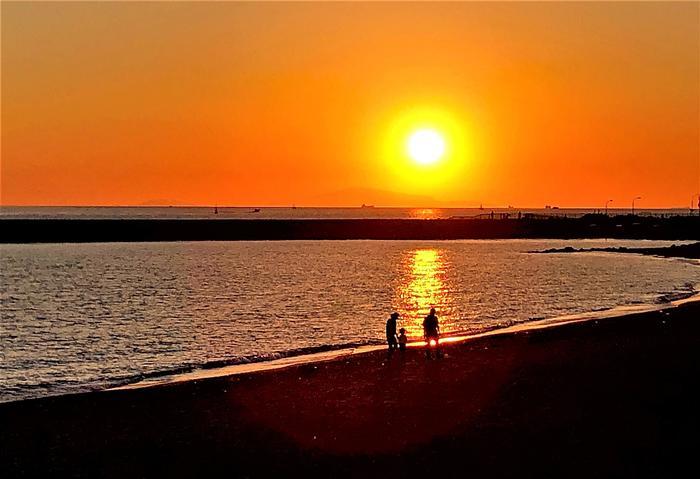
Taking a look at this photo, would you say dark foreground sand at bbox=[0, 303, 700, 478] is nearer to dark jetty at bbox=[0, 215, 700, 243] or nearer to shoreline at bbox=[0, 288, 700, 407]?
shoreline at bbox=[0, 288, 700, 407]

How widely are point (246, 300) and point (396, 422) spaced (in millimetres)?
37361

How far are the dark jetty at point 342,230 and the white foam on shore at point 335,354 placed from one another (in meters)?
108

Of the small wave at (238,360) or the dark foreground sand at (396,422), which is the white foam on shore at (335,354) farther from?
the dark foreground sand at (396,422)

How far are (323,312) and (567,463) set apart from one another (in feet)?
109

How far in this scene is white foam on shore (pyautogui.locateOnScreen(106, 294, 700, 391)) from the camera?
27.7 metres

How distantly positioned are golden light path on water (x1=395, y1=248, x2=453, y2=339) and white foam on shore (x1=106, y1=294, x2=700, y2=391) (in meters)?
3.04

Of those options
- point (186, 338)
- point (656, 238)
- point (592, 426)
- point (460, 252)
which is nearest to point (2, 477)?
point (592, 426)

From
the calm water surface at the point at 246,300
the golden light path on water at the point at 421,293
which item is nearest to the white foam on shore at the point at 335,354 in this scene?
the calm water surface at the point at 246,300

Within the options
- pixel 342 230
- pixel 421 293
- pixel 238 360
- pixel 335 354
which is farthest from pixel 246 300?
pixel 342 230

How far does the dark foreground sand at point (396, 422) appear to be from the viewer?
16250 mm

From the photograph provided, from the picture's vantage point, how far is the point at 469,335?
3694cm

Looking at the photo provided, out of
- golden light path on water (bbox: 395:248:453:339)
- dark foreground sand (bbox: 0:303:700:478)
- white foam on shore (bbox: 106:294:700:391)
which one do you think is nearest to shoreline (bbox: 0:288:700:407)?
white foam on shore (bbox: 106:294:700:391)

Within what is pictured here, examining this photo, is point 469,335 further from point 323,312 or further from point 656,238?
point 656,238

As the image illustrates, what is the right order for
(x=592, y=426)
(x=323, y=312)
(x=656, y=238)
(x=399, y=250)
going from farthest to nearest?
1. (x=656, y=238)
2. (x=399, y=250)
3. (x=323, y=312)
4. (x=592, y=426)
